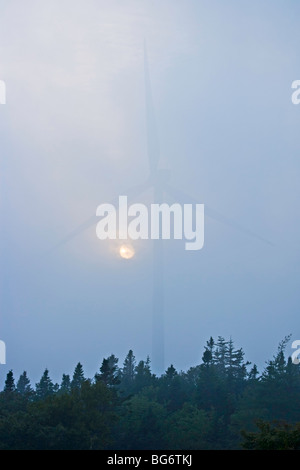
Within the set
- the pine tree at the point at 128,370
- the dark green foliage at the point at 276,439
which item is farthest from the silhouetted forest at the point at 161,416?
the pine tree at the point at 128,370

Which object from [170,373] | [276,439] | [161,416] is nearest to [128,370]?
[170,373]

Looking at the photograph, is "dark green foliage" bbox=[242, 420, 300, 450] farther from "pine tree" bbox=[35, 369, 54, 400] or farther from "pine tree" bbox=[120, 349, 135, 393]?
"pine tree" bbox=[120, 349, 135, 393]

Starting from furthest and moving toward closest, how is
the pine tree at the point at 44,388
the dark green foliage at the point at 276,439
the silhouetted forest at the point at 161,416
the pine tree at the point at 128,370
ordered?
the pine tree at the point at 128,370
the pine tree at the point at 44,388
the silhouetted forest at the point at 161,416
the dark green foliage at the point at 276,439

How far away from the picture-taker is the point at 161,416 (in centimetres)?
6788

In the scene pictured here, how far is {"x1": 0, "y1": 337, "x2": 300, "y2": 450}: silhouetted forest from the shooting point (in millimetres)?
52312

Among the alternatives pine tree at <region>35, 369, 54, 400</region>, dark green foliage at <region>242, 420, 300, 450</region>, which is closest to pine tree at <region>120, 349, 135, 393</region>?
pine tree at <region>35, 369, 54, 400</region>

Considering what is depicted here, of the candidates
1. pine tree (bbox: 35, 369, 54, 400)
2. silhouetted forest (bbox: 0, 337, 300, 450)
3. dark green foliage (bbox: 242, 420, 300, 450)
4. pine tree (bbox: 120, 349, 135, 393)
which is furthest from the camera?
pine tree (bbox: 120, 349, 135, 393)

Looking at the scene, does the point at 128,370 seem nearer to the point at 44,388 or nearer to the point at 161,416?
the point at 44,388

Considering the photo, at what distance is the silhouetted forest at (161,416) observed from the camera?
52312 mm

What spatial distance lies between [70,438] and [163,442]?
15.1 metres

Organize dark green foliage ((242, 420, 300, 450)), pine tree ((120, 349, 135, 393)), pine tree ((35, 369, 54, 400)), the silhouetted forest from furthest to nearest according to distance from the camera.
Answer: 1. pine tree ((120, 349, 135, 393))
2. pine tree ((35, 369, 54, 400))
3. the silhouetted forest
4. dark green foliage ((242, 420, 300, 450))

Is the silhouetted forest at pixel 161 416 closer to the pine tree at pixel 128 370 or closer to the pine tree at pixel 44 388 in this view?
the pine tree at pixel 44 388
